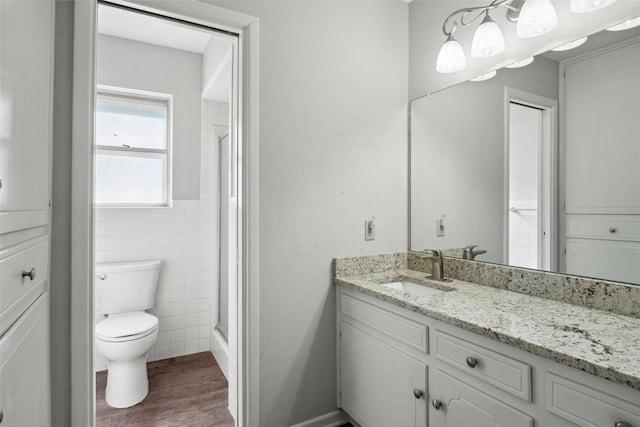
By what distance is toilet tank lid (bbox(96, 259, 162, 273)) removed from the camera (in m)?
2.44

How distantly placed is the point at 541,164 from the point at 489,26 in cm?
68

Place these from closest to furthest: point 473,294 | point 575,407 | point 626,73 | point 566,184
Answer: point 575,407 → point 626,73 → point 566,184 → point 473,294

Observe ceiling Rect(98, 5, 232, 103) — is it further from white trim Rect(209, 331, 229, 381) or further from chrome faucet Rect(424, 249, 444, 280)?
white trim Rect(209, 331, 229, 381)

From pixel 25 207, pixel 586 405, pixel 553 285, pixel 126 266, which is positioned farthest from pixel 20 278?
pixel 553 285

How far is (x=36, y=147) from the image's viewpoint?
1045mm

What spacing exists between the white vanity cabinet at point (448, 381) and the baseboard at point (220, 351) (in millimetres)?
1037

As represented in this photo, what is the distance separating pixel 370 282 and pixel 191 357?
6.35 feet

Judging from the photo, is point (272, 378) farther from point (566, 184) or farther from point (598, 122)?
point (598, 122)

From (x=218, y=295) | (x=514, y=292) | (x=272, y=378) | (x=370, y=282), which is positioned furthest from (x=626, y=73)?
(x=218, y=295)

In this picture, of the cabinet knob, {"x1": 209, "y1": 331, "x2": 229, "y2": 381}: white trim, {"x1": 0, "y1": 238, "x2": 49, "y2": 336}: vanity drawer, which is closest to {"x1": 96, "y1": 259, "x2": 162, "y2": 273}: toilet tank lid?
{"x1": 209, "y1": 331, "x2": 229, "y2": 381}: white trim

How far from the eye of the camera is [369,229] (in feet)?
6.39

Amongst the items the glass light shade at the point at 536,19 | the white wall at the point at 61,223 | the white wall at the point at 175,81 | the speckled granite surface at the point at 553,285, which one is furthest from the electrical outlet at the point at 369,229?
the white wall at the point at 175,81

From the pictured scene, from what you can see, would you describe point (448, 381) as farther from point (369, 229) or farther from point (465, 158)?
point (465, 158)

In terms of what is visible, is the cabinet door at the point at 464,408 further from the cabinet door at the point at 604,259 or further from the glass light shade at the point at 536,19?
the glass light shade at the point at 536,19
